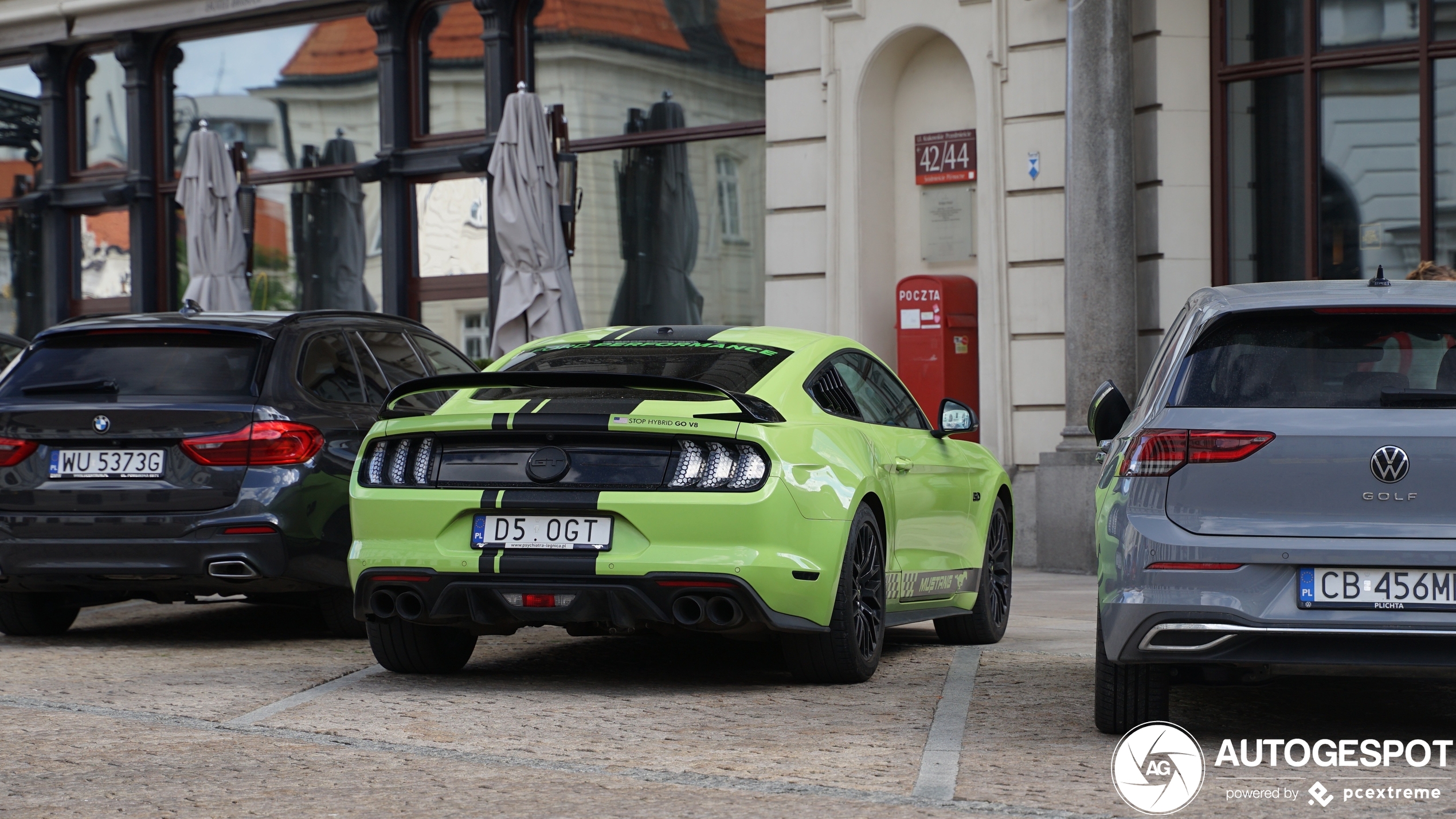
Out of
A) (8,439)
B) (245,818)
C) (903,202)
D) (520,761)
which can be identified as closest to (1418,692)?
(520,761)

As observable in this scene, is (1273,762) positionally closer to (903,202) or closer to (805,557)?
(805,557)

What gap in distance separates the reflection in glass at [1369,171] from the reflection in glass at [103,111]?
44.2ft

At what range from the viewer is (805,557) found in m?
6.65

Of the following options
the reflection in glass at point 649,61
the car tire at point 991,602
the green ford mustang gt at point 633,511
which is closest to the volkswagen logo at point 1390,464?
the green ford mustang gt at point 633,511

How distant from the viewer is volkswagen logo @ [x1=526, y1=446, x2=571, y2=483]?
22.0 ft

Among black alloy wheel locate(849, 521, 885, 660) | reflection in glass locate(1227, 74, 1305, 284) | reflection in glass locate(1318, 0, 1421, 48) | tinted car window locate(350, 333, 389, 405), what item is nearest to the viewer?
black alloy wheel locate(849, 521, 885, 660)

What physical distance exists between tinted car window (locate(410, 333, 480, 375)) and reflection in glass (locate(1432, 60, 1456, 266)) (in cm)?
683

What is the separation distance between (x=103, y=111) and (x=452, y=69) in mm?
5248

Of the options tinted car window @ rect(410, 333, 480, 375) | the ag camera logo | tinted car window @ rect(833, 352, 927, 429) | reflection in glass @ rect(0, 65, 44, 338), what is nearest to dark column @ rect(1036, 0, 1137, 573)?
tinted car window @ rect(410, 333, 480, 375)

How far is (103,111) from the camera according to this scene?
21.5m

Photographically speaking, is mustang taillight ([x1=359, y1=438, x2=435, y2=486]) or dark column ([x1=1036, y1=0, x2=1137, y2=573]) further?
dark column ([x1=1036, y1=0, x2=1137, y2=573])

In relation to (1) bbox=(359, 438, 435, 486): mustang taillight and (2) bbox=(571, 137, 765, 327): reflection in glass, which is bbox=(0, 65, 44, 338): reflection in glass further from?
(1) bbox=(359, 438, 435, 486): mustang taillight

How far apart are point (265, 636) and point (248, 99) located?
12009mm

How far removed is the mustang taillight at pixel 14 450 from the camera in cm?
847
